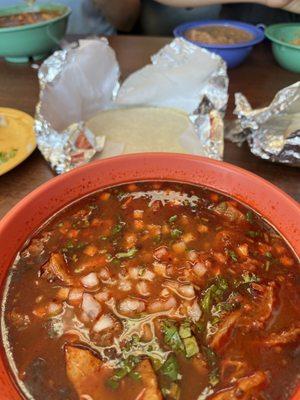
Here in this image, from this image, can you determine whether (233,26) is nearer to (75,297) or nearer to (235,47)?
(235,47)

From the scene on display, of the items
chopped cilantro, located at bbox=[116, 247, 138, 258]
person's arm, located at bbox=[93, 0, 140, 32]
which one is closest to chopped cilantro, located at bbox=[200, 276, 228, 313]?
chopped cilantro, located at bbox=[116, 247, 138, 258]

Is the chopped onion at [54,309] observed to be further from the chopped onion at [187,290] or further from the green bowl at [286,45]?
the green bowl at [286,45]

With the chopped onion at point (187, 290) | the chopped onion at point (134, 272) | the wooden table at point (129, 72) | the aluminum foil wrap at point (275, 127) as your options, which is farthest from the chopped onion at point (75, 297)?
the aluminum foil wrap at point (275, 127)

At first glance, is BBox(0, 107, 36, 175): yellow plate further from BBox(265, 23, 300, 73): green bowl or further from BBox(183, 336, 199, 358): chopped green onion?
BBox(265, 23, 300, 73): green bowl

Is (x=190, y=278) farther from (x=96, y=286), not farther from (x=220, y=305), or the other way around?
(x=96, y=286)

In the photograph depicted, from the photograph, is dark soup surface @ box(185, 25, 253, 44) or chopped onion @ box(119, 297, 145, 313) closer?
chopped onion @ box(119, 297, 145, 313)

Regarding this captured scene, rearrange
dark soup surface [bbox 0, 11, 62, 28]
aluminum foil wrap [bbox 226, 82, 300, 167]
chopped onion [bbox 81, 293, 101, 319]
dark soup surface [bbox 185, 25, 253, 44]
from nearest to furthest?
chopped onion [bbox 81, 293, 101, 319] → aluminum foil wrap [bbox 226, 82, 300, 167] → dark soup surface [bbox 185, 25, 253, 44] → dark soup surface [bbox 0, 11, 62, 28]

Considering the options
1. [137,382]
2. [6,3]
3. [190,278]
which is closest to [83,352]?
[137,382]
